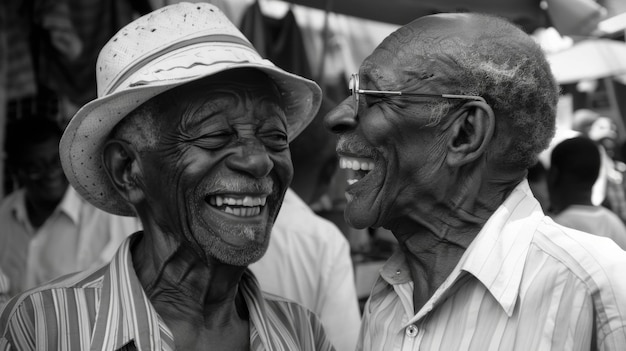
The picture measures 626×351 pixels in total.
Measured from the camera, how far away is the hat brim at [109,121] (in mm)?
1863

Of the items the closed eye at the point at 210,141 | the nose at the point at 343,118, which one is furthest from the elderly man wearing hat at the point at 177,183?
the nose at the point at 343,118

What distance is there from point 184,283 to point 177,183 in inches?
12.2

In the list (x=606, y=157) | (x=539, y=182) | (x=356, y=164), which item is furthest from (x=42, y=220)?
(x=606, y=157)

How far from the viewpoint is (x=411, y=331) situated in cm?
178

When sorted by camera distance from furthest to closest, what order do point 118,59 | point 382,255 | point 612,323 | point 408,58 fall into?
point 382,255 → point 118,59 → point 408,58 → point 612,323

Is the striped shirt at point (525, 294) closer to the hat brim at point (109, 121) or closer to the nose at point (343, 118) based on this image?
the nose at point (343, 118)

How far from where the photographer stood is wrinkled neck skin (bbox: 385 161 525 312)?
182cm

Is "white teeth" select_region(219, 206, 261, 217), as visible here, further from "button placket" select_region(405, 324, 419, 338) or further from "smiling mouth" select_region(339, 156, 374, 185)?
"button placket" select_region(405, 324, 419, 338)

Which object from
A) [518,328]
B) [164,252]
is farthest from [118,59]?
[518,328]

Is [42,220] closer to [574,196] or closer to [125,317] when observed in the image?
[125,317]

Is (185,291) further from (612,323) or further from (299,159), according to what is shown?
(299,159)

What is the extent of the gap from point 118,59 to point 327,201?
2.42 meters

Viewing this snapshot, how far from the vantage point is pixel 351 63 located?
5238mm

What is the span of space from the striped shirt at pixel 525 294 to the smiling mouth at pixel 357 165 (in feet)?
1.15
